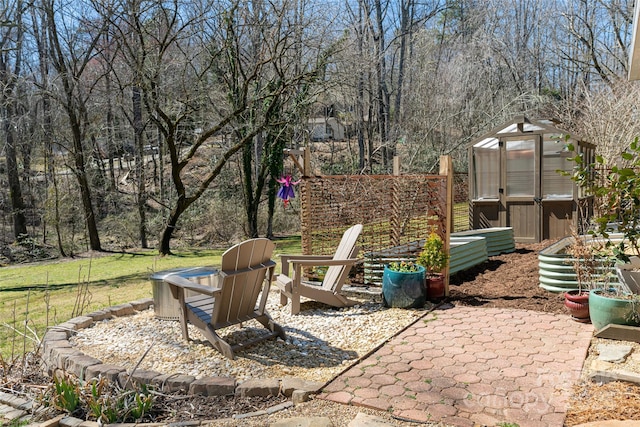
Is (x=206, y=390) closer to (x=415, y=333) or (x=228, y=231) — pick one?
(x=415, y=333)

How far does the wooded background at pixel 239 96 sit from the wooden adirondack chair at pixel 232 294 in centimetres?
690

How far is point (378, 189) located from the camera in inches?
264

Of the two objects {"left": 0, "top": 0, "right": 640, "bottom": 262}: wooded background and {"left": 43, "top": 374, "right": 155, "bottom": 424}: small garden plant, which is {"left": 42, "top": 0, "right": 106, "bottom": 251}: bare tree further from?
{"left": 43, "top": 374, "right": 155, "bottom": 424}: small garden plant

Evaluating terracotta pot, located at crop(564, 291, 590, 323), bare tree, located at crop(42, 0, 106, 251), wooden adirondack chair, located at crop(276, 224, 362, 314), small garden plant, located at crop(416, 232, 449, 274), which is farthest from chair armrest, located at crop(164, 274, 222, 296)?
bare tree, located at crop(42, 0, 106, 251)

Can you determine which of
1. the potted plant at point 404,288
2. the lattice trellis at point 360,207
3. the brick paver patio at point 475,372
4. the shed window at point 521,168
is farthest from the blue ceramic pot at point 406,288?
the shed window at point 521,168

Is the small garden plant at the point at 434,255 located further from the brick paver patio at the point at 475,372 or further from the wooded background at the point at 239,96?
the wooded background at the point at 239,96

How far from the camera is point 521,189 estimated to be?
9367mm

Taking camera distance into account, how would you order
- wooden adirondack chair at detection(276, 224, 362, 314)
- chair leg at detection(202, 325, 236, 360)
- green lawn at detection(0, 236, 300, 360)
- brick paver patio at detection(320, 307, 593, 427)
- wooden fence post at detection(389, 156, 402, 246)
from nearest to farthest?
brick paver patio at detection(320, 307, 593, 427), chair leg at detection(202, 325, 236, 360), green lawn at detection(0, 236, 300, 360), wooden adirondack chair at detection(276, 224, 362, 314), wooden fence post at detection(389, 156, 402, 246)

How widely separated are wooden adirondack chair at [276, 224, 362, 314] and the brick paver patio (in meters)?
1.03

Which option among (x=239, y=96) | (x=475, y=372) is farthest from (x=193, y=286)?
(x=239, y=96)

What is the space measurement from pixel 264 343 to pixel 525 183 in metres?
6.85

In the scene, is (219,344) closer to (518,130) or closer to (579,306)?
(579,306)

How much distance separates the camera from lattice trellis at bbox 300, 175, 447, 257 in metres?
6.44

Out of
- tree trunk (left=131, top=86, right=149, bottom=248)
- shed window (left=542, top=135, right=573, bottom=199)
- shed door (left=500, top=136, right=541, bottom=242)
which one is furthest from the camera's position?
tree trunk (left=131, top=86, right=149, bottom=248)
